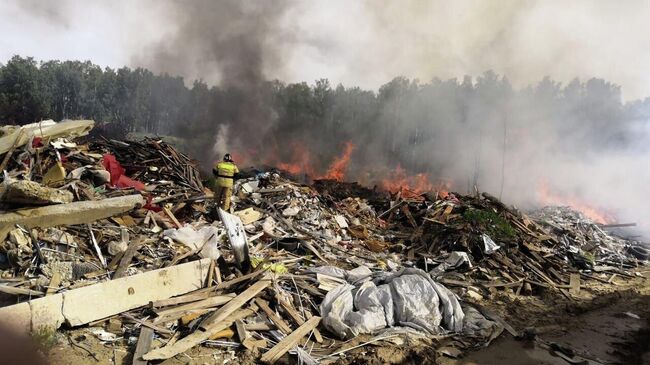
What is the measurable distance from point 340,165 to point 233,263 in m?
21.4

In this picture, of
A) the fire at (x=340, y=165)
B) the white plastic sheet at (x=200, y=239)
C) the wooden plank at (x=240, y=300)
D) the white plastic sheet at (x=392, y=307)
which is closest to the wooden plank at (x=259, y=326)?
the wooden plank at (x=240, y=300)

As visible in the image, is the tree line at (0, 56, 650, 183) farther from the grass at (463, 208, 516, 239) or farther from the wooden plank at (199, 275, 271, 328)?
the wooden plank at (199, 275, 271, 328)

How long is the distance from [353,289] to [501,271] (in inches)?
170

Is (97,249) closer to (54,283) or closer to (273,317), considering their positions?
(54,283)

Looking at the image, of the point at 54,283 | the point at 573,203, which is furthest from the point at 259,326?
the point at 573,203

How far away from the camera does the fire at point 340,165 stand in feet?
83.2

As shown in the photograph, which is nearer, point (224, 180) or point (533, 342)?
point (533, 342)

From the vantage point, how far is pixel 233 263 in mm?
6453

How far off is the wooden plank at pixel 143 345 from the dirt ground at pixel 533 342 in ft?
0.47

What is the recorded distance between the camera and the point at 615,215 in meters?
19.9

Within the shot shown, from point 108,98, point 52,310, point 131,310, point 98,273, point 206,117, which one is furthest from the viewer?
point 108,98

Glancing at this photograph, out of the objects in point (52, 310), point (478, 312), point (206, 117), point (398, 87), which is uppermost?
point (398, 87)

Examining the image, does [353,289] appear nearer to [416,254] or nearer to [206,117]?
[416,254]

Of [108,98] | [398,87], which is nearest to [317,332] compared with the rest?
[398,87]
